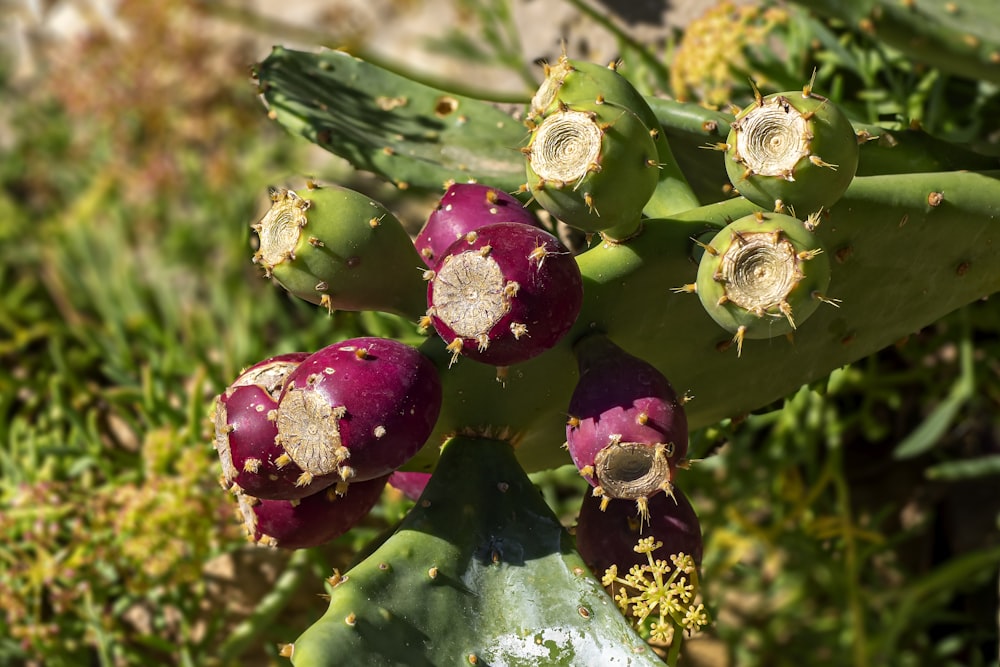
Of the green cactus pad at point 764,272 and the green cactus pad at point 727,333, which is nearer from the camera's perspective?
the green cactus pad at point 764,272

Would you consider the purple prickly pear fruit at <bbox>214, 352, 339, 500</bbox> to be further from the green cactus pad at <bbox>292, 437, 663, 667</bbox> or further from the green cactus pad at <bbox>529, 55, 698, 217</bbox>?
the green cactus pad at <bbox>529, 55, 698, 217</bbox>

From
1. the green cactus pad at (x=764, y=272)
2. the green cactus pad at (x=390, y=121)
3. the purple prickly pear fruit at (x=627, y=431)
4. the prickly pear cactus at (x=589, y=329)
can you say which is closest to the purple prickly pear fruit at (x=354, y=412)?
the prickly pear cactus at (x=589, y=329)

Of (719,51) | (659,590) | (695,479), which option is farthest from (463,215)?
(695,479)

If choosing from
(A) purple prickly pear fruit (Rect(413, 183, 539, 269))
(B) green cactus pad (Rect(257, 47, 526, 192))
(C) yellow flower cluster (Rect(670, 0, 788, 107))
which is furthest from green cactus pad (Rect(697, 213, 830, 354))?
(C) yellow flower cluster (Rect(670, 0, 788, 107))

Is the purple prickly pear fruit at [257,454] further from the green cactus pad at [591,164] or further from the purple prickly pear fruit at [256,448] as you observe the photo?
the green cactus pad at [591,164]

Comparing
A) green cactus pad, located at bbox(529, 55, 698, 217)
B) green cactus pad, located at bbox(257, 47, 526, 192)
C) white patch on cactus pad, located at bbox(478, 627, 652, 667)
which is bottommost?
white patch on cactus pad, located at bbox(478, 627, 652, 667)

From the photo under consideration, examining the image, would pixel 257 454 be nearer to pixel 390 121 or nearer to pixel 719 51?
pixel 390 121

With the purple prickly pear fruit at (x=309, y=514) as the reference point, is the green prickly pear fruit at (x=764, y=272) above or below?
above
